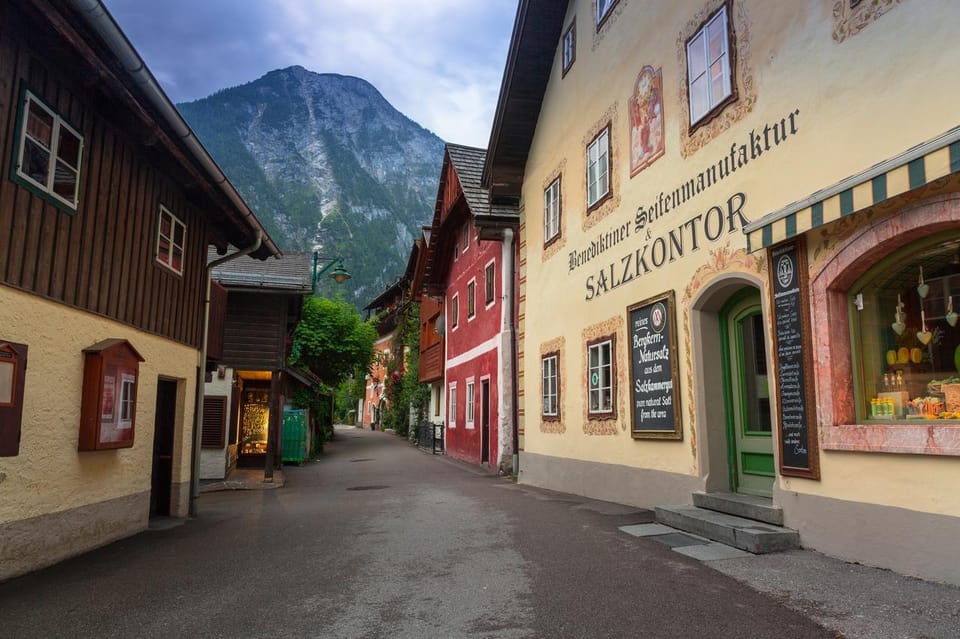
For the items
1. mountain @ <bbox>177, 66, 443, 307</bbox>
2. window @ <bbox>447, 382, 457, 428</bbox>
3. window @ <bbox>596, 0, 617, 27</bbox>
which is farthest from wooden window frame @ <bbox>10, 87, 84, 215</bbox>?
mountain @ <bbox>177, 66, 443, 307</bbox>

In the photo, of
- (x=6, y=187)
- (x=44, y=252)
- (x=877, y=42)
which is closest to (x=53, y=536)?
(x=44, y=252)

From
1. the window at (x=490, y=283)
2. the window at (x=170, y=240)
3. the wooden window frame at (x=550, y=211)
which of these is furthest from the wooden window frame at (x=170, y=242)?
the window at (x=490, y=283)

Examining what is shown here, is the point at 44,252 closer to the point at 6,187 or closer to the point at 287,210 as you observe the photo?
the point at 6,187

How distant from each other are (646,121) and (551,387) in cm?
537

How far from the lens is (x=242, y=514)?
988 cm

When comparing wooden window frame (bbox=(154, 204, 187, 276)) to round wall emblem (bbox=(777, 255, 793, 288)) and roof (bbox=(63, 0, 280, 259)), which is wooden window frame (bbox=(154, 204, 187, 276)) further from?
round wall emblem (bbox=(777, 255, 793, 288))

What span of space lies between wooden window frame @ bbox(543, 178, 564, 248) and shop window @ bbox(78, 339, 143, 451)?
7845 millimetres

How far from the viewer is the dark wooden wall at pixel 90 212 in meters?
5.50

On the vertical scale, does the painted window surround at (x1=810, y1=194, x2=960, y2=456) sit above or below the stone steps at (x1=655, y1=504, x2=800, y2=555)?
above

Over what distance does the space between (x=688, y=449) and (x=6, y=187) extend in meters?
7.50

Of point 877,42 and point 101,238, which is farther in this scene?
point 101,238

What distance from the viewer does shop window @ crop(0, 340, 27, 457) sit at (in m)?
5.34

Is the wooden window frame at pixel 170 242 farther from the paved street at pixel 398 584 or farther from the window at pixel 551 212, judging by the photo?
the window at pixel 551 212

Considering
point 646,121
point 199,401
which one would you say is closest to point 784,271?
point 646,121
